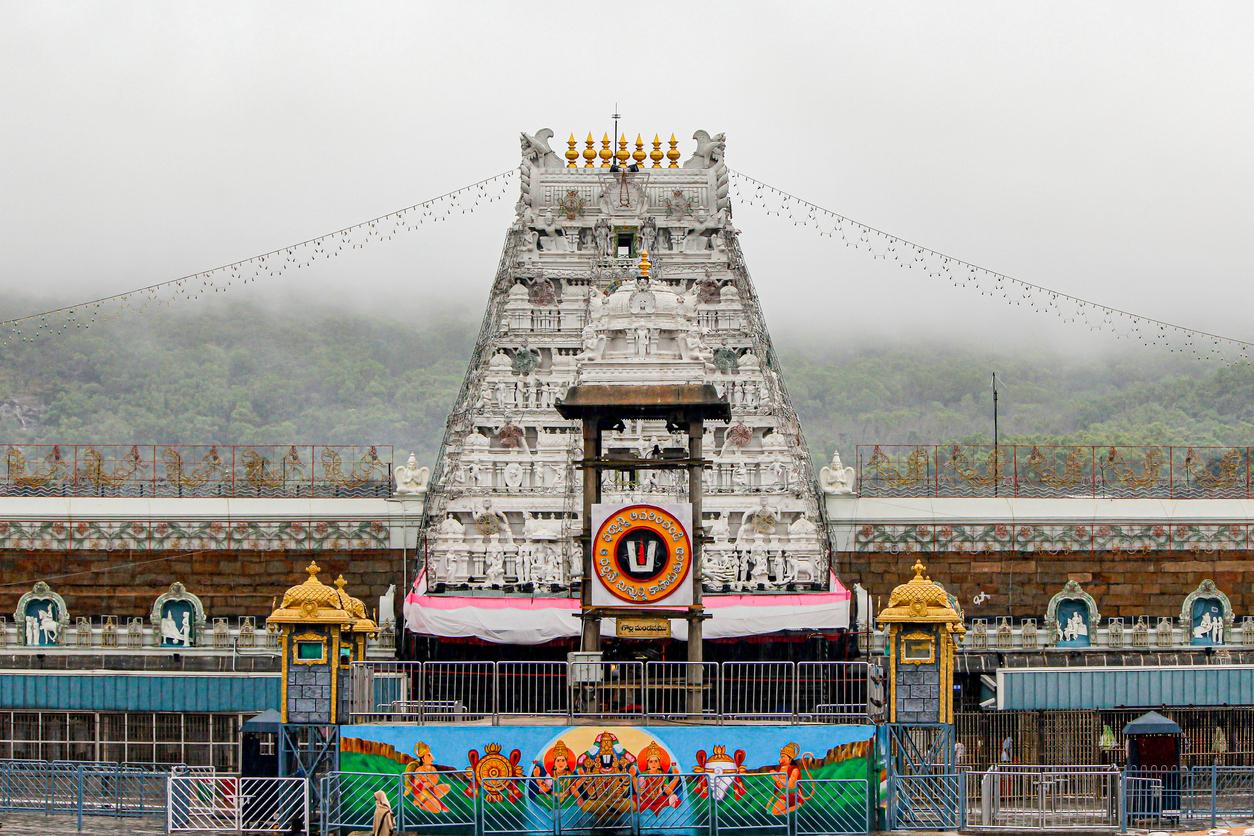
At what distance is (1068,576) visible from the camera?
64.9 meters

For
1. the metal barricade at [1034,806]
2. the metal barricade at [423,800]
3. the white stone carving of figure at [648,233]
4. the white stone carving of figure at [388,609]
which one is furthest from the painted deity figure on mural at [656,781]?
the white stone carving of figure at [648,233]

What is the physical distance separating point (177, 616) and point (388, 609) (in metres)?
6.80

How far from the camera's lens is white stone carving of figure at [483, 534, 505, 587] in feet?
188

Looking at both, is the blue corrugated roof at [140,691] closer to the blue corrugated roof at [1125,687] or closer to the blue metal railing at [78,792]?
the blue metal railing at [78,792]

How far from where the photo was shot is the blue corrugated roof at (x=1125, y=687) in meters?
55.1

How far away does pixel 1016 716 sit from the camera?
55000 mm

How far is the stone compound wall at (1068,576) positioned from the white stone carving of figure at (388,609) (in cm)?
1257

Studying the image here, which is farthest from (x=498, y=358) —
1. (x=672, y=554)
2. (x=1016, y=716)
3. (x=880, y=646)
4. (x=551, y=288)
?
(x=672, y=554)

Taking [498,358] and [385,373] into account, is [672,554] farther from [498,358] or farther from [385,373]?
[385,373]

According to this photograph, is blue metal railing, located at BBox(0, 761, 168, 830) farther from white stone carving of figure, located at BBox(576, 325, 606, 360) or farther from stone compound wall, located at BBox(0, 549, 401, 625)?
stone compound wall, located at BBox(0, 549, 401, 625)

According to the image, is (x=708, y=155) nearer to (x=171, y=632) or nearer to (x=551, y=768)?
(x=171, y=632)

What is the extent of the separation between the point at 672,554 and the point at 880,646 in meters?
24.0

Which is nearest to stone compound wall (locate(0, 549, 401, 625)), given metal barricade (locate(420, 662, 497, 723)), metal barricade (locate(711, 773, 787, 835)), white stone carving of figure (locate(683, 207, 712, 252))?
white stone carving of figure (locate(683, 207, 712, 252))

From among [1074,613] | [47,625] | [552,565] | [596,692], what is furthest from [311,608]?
[1074,613]
